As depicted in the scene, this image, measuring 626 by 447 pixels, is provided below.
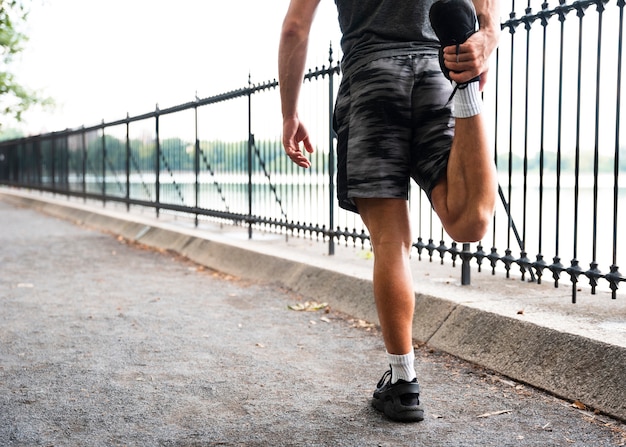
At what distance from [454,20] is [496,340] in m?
1.75

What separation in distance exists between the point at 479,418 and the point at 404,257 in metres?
0.64

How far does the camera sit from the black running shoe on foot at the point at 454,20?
83.0 inches

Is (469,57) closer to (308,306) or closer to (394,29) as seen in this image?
(394,29)

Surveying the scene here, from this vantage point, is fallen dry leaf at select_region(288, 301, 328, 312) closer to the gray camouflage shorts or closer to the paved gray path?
the paved gray path

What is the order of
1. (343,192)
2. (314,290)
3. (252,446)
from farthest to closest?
(314,290) → (343,192) → (252,446)

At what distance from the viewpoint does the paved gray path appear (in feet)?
8.25

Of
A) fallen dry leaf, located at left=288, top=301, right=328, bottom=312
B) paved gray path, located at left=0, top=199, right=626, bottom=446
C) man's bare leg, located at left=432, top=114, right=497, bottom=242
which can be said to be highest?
man's bare leg, located at left=432, top=114, right=497, bottom=242

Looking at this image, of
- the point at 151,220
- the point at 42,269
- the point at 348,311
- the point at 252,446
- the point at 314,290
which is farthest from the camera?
the point at 151,220

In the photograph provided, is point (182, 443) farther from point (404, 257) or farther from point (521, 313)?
point (521, 313)

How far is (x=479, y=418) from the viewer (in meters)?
2.69

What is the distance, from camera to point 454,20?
2.12 meters

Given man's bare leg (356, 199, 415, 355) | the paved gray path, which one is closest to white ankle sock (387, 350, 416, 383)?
man's bare leg (356, 199, 415, 355)

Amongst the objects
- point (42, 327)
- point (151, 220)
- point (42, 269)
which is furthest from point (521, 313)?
point (151, 220)

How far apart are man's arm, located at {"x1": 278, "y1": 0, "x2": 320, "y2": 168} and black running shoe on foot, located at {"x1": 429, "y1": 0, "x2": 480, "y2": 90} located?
2.35 feet
